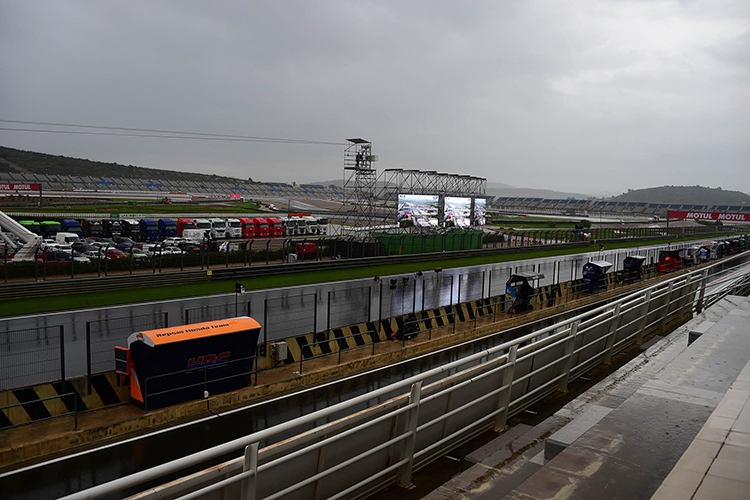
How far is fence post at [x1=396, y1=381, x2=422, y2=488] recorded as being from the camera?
4914 millimetres

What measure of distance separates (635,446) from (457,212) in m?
52.1

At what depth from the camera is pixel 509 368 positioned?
614cm

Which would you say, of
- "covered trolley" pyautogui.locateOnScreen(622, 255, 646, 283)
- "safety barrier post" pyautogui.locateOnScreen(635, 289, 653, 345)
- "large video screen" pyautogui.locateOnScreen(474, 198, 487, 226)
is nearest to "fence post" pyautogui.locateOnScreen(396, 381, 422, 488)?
"safety barrier post" pyautogui.locateOnScreen(635, 289, 653, 345)

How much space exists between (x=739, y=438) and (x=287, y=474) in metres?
4.04

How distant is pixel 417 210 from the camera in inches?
2089

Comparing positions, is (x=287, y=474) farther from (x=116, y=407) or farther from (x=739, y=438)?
(x=116, y=407)

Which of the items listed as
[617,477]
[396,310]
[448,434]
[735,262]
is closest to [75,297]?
[396,310]

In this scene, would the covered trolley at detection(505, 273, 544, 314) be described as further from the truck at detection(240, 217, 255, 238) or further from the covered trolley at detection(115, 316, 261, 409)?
the truck at detection(240, 217, 255, 238)

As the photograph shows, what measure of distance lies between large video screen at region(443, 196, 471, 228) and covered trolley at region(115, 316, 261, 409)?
43646 mm

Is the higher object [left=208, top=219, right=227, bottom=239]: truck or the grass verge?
[left=208, top=219, right=227, bottom=239]: truck

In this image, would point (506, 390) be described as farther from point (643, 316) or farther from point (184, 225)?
point (184, 225)

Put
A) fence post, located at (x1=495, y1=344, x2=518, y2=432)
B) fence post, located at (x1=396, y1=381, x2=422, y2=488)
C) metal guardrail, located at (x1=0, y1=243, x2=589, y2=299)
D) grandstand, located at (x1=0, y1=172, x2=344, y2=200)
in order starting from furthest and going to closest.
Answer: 1. grandstand, located at (x1=0, y1=172, x2=344, y2=200)
2. metal guardrail, located at (x1=0, y1=243, x2=589, y2=299)
3. fence post, located at (x1=495, y1=344, x2=518, y2=432)
4. fence post, located at (x1=396, y1=381, x2=422, y2=488)

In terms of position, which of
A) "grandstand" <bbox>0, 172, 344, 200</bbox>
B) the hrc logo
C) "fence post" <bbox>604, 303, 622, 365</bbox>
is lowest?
the hrc logo

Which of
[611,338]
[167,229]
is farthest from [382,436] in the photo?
[167,229]
